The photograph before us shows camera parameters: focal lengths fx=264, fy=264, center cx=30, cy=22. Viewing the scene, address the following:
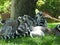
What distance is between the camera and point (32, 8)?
10.5 meters

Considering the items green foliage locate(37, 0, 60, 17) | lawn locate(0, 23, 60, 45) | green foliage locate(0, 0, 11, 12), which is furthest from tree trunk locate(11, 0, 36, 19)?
green foliage locate(0, 0, 11, 12)

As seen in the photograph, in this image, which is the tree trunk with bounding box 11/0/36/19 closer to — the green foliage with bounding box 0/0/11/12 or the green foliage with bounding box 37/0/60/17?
the green foliage with bounding box 37/0/60/17

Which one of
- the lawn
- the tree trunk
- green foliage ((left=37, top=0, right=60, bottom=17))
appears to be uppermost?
the tree trunk

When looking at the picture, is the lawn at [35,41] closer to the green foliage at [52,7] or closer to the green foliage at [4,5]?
the green foliage at [52,7]

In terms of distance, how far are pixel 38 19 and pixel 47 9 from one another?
40.9ft

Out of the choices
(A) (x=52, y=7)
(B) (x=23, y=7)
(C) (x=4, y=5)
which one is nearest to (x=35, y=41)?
(B) (x=23, y=7)

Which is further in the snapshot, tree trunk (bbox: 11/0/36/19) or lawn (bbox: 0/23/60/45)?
tree trunk (bbox: 11/0/36/19)

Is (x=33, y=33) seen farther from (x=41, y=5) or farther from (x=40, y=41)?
(x=41, y=5)

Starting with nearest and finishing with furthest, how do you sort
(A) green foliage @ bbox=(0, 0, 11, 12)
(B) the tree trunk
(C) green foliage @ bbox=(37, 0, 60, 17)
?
(B) the tree trunk, (C) green foliage @ bbox=(37, 0, 60, 17), (A) green foliage @ bbox=(0, 0, 11, 12)

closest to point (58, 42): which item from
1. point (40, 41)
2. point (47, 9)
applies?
point (40, 41)

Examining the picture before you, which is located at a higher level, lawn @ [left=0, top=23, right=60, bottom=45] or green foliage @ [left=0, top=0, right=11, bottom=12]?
lawn @ [left=0, top=23, right=60, bottom=45]

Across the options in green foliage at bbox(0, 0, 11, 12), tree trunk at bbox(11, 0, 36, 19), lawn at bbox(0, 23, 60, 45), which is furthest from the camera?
green foliage at bbox(0, 0, 11, 12)

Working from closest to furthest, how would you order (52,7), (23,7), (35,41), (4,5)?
(35,41)
(23,7)
(52,7)
(4,5)

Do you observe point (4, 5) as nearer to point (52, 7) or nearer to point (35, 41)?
point (52, 7)
